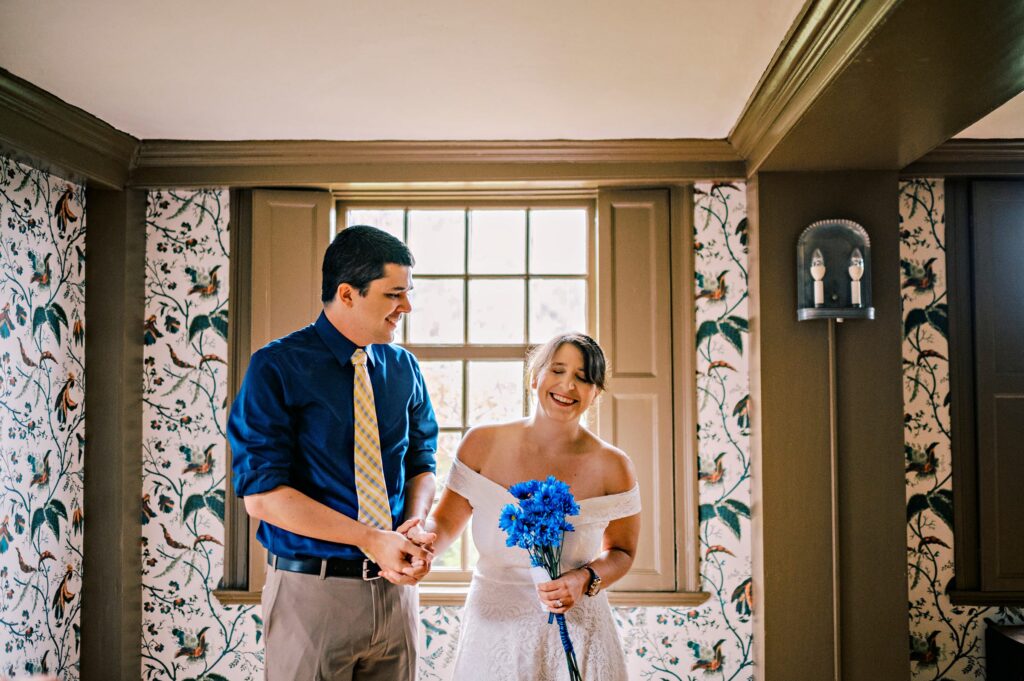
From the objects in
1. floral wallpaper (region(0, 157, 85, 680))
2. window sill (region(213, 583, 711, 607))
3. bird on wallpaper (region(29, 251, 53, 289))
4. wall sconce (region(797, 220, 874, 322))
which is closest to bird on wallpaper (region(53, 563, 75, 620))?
floral wallpaper (region(0, 157, 85, 680))

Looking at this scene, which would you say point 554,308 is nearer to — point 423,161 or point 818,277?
point 423,161

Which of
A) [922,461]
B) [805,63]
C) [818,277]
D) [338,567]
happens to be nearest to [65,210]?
[338,567]

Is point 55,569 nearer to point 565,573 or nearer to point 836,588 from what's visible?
point 565,573

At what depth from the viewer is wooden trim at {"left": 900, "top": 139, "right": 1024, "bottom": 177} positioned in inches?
134

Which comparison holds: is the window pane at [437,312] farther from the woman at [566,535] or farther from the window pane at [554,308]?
the woman at [566,535]

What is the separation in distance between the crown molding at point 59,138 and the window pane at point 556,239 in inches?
71.4

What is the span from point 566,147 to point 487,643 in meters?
2.07

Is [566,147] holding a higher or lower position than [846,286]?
higher

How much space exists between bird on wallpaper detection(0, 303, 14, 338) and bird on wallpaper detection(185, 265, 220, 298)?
748mm

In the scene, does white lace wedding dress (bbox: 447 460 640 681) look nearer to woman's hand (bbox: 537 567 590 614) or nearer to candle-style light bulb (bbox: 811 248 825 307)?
woman's hand (bbox: 537 567 590 614)

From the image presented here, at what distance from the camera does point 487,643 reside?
2.40m

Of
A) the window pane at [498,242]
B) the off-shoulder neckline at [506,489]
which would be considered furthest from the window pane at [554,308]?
the off-shoulder neckline at [506,489]

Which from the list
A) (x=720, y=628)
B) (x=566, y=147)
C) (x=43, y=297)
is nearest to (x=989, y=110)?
(x=566, y=147)

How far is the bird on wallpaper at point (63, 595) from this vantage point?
3.24 meters
